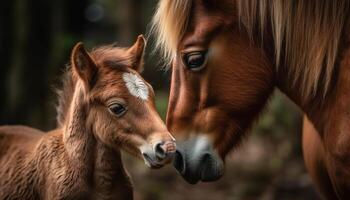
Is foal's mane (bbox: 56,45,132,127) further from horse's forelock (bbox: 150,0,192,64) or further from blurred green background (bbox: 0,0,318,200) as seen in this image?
blurred green background (bbox: 0,0,318,200)

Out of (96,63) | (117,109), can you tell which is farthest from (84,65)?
(117,109)

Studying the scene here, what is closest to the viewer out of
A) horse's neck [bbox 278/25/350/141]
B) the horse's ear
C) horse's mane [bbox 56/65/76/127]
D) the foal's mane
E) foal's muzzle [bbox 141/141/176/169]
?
foal's muzzle [bbox 141/141/176/169]

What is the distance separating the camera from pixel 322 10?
4098 millimetres

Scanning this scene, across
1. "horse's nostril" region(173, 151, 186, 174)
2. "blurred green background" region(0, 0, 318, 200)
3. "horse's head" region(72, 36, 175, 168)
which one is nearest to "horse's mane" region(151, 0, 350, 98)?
"horse's head" region(72, 36, 175, 168)

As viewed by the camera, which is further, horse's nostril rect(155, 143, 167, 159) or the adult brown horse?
the adult brown horse

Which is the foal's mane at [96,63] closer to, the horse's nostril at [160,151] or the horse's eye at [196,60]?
the horse's eye at [196,60]

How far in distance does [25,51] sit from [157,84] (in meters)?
9.39

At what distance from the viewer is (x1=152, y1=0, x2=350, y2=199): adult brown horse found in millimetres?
4094

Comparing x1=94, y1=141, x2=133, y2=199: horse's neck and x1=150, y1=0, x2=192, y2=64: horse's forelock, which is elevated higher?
x1=150, y1=0, x2=192, y2=64: horse's forelock

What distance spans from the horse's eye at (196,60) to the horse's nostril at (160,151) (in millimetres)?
587

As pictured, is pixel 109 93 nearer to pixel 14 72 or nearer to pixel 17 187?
pixel 17 187

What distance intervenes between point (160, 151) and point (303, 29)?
1.09 metres

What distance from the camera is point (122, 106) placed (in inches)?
162

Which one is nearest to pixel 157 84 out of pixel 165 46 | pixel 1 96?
pixel 1 96
